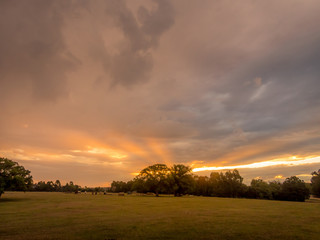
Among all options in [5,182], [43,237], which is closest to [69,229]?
[43,237]

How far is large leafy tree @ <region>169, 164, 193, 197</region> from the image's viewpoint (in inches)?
3892

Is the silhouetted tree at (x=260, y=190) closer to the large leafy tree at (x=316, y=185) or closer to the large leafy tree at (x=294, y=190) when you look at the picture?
the large leafy tree at (x=294, y=190)

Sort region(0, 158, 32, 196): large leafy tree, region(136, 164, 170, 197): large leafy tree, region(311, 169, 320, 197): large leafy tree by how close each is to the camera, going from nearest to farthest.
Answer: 1. region(0, 158, 32, 196): large leafy tree
2. region(311, 169, 320, 197): large leafy tree
3. region(136, 164, 170, 197): large leafy tree

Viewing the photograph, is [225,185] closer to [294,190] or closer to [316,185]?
[294,190]

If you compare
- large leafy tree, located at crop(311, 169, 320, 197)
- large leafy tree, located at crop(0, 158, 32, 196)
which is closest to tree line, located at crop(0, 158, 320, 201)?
large leafy tree, located at crop(311, 169, 320, 197)

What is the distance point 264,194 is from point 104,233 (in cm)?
10997

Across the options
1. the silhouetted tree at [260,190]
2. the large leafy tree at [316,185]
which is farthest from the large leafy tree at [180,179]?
the large leafy tree at [316,185]

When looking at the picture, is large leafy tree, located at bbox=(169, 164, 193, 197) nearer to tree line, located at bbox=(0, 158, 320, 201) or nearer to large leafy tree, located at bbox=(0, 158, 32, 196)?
tree line, located at bbox=(0, 158, 320, 201)

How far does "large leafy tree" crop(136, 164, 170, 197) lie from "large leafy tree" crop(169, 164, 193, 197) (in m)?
3.94

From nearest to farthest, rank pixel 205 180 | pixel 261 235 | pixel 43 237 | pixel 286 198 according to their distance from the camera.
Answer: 1. pixel 43 237
2. pixel 261 235
3. pixel 286 198
4. pixel 205 180

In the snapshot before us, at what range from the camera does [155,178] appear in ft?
317

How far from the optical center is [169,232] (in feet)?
49.3

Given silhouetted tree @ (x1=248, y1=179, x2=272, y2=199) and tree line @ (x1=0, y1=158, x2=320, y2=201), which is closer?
tree line @ (x1=0, y1=158, x2=320, y2=201)

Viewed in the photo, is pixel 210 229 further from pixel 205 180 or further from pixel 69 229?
pixel 205 180
